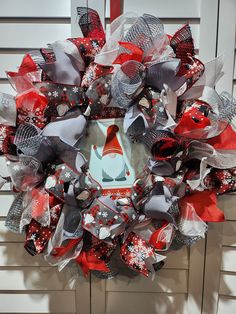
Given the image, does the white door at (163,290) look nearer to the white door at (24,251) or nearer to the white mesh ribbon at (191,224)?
the white door at (24,251)

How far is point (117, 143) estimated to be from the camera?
0.99 meters

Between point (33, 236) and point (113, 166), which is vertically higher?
point (113, 166)

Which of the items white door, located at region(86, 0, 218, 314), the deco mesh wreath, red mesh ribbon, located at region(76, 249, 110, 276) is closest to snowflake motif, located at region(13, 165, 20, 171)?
the deco mesh wreath

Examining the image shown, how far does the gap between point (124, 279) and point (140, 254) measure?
0.23 metres

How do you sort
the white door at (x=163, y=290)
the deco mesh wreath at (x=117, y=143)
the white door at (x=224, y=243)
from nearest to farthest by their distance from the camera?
the deco mesh wreath at (x=117, y=143), the white door at (x=224, y=243), the white door at (x=163, y=290)

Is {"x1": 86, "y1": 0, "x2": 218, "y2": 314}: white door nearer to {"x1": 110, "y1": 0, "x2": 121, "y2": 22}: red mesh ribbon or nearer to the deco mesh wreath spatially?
the deco mesh wreath

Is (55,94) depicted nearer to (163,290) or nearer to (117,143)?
(117,143)

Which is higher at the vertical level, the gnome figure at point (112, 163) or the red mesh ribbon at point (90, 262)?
the gnome figure at point (112, 163)

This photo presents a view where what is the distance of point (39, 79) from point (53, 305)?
699 mm

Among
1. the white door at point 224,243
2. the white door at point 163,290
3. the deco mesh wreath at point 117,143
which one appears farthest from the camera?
the white door at point 163,290

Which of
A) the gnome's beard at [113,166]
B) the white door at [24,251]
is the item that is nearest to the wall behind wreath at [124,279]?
the white door at [24,251]

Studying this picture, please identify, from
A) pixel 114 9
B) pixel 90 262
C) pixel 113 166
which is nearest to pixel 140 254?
pixel 90 262

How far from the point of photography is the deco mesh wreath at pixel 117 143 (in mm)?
911

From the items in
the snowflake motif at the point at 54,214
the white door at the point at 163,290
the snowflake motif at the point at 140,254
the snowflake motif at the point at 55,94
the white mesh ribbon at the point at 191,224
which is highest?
the snowflake motif at the point at 55,94
